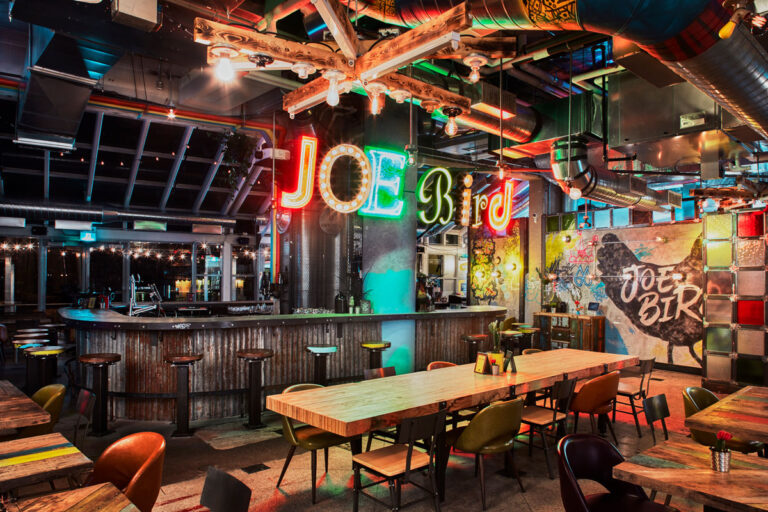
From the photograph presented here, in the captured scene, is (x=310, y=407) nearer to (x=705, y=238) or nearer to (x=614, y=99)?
(x=614, y=99)

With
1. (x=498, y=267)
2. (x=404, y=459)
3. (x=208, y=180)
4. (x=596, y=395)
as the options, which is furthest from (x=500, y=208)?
(x=208, y=180)

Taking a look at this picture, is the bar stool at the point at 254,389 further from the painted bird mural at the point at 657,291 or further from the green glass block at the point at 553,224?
the green glass block at the point at 553,224

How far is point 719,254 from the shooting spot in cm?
754

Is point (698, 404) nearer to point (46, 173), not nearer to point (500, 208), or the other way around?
point (500, 208)

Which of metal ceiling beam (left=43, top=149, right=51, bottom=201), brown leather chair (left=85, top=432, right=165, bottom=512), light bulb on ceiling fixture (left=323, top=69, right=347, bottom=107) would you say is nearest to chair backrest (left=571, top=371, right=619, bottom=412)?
light bulb on ceiling fixture (left=323, top=69, right=347, bottom=107)

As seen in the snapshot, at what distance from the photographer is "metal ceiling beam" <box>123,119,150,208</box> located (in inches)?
424

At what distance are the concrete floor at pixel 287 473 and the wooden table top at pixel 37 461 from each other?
3.83ft

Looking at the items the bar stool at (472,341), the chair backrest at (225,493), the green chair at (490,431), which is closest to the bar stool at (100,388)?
the chair backrest at (225,493)

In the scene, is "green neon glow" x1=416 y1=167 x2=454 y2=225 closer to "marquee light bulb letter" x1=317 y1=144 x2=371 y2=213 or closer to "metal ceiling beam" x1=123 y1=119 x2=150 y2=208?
"marquee light bulb letter" x1=317 y1=144 x2=371 y2=213

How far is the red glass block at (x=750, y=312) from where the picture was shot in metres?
7.08

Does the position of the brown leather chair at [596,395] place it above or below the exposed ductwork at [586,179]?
below

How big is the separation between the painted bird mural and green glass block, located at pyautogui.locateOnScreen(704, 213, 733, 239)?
5.13 ft

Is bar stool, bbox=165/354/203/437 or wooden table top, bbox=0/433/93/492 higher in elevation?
wooden table top, bbox=0/433/93/492

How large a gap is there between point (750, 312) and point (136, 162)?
12.7 m
